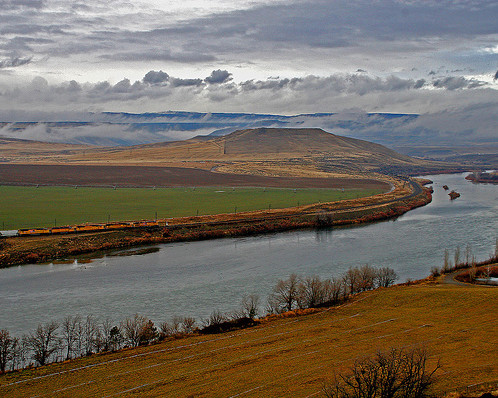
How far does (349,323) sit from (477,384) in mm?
11040

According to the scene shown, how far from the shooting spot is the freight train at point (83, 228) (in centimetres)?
5469

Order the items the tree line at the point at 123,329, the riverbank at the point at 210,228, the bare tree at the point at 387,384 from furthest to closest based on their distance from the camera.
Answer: the riverbank at the point at 210,228 < the tree line at the point at 123,329 < the bare tree at the point at 387,384

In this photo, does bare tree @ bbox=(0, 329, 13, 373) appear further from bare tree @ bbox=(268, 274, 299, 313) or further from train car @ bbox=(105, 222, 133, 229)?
train car @ bbox=(105, 222, 133, 229)

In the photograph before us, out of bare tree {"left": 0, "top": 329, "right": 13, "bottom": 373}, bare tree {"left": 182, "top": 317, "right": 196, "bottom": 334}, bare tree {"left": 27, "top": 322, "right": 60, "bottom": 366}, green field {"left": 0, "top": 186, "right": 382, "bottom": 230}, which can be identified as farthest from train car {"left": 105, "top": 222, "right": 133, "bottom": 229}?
bare tree {"left": 0, "top": 329, "right": 13, "bottom": 373}

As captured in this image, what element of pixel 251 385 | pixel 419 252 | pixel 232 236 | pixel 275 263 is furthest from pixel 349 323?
pixel 232 236

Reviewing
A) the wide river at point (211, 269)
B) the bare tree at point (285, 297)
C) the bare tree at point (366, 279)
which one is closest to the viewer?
the bare tree at point (285, 297)

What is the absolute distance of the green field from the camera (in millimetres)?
66131

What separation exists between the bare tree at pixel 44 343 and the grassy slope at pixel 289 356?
6.55ft

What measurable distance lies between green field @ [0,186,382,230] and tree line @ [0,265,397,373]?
34.1m

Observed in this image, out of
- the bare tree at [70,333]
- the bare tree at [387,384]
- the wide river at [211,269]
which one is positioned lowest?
the wide river at [211,269]

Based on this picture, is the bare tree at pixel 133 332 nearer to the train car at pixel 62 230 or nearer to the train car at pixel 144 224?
the train car at pixel 62 230

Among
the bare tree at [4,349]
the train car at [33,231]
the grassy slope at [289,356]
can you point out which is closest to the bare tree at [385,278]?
the grassy slope at [289,356]

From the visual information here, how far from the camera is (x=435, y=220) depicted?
234 feet

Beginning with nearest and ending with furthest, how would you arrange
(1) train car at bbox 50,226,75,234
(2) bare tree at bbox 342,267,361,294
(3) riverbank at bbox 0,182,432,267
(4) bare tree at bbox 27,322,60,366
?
(4) bare tree at bbox 27,322,60,366
(2) bare tree at bbox 342,267,361,294
(3) riverbank at bbox 0,182,432,267
(1) train car at bbox 50,226,75,234
